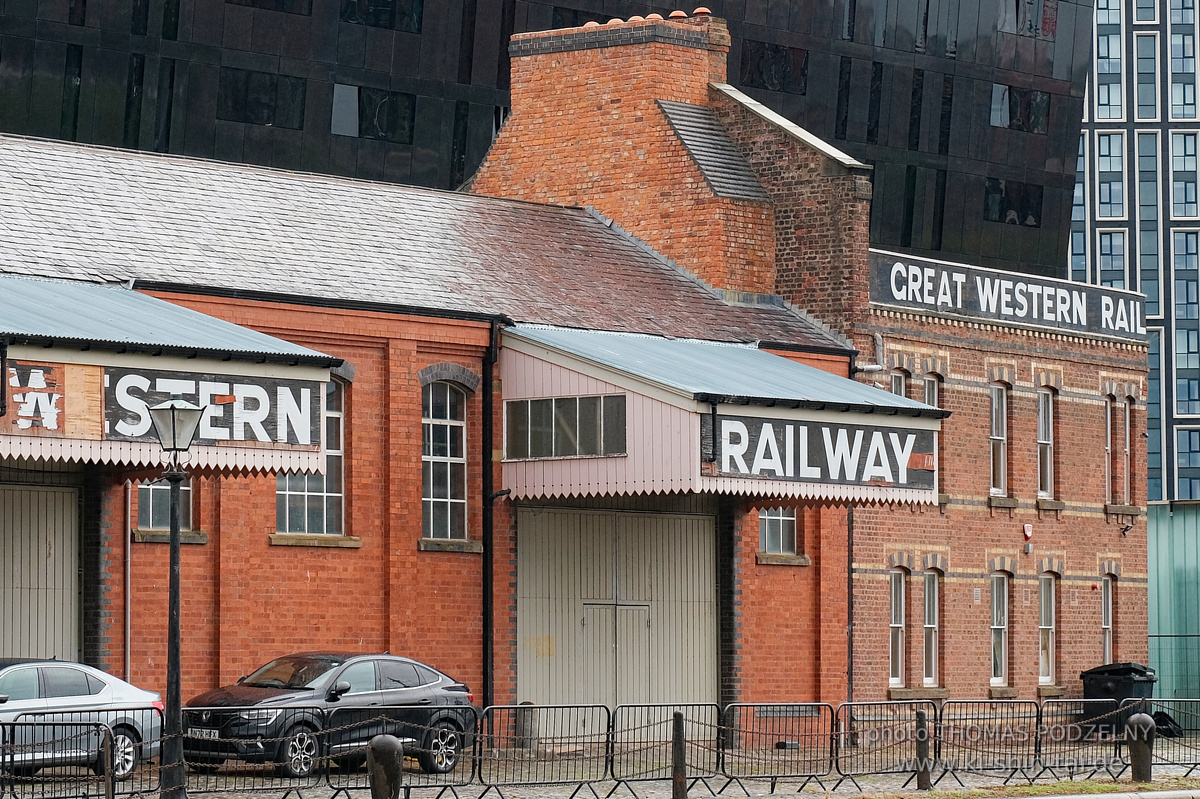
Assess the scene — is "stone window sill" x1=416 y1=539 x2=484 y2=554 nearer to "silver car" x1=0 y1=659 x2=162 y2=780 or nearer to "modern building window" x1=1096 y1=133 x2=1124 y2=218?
"silver car" x1=0 y1=659 x2=162 y2=780

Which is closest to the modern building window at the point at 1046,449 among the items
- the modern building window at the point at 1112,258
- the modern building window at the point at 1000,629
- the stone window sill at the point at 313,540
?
the modern building window at the point at 1000,629

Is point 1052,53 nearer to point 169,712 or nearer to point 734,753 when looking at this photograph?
point 734,753

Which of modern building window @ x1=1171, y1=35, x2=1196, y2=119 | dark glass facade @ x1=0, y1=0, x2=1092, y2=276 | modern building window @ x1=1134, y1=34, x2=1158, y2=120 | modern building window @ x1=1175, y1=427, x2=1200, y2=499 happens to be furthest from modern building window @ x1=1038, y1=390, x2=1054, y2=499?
modern building window @ x1=1171, y1=35, x2=1196, y2=119

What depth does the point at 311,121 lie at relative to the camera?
A: 5044 cm

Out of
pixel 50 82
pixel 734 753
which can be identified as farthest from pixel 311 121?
pixel 734 753

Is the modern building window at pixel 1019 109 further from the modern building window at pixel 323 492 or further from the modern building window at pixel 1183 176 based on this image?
the modern building window at pixel 1183 176

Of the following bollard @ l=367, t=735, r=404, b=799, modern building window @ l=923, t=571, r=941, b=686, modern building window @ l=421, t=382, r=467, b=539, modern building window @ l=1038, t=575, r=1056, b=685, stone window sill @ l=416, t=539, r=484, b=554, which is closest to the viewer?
bollard @ l=367, t=735, r=404, b=799

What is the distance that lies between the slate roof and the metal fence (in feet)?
20.3

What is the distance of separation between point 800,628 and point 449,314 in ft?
26.8

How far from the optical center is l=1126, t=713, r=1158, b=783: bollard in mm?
26172

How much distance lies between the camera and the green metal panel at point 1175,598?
43875 mm

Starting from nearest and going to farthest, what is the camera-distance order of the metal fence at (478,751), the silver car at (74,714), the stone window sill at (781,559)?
the silver car at (74,714) < the metal fence at (478,751) < the stone window sill at (781,559)

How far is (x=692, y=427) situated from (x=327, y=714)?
6.29m

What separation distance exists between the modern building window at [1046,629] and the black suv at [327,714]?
15.3 meters
